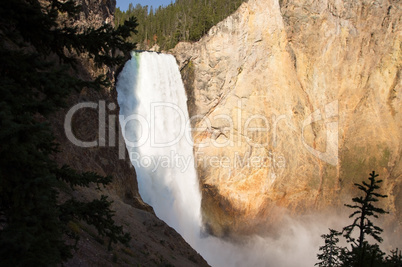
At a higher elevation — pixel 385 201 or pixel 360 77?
pixel 360 77

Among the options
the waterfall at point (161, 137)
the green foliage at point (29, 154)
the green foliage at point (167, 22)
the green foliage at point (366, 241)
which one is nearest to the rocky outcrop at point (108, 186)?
the waterfall at point (161, 137)

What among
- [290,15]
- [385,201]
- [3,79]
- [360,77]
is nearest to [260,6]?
[290,15]

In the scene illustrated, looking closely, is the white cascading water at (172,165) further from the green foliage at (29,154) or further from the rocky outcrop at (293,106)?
the green foliage at (29,154)

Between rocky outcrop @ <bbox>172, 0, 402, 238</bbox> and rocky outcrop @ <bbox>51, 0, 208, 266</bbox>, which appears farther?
rocky outcrop @ <bbox>172, 0, 402, 238</bbox>

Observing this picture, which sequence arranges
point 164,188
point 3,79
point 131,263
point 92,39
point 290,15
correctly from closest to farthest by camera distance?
point 3,79 < point 92,39 < point 131,263 < point 164,188 < point 290,15

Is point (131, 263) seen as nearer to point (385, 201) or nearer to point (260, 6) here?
point (260, 6)

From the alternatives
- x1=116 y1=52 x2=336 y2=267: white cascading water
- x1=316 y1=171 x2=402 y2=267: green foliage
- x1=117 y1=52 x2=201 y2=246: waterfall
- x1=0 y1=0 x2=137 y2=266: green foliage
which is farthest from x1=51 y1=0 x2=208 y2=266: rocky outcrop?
x1=316 y1=171 x2=402 y2=267: green foliage

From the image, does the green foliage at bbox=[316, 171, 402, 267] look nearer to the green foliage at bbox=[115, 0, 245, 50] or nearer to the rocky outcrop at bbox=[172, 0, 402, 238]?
the rocky outcrop at bbox=[172, 0, 402, 238]

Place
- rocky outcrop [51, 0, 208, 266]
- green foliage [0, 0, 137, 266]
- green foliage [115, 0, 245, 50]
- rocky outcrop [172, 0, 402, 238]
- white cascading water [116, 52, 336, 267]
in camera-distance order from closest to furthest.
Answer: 1. green foliage [0, 0, 137, 266]
2. rocky outcrop [51, 0, 208, 266]
3. white cascading water [116, 52, 336, 267]
4. rocky outcrop [172, 0, 402, 238]
5. green foliage [115, 0, 245, 50]
